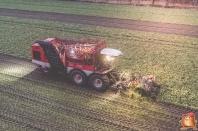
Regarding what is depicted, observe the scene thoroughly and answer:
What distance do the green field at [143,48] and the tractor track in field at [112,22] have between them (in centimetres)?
120

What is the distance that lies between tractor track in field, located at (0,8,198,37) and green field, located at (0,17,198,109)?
1202 millimetres

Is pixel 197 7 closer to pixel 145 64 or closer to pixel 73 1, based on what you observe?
pixel 73 1

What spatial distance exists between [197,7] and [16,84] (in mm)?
23053

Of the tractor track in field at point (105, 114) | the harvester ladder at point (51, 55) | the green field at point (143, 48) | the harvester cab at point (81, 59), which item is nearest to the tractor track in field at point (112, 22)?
the green field at point (143, 48)

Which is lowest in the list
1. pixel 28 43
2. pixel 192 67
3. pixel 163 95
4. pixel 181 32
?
pixel 163 95

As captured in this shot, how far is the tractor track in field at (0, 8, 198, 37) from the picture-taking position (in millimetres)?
20078

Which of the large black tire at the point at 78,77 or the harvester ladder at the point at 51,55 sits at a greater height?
A: the harvester ladder at the point at 51,55

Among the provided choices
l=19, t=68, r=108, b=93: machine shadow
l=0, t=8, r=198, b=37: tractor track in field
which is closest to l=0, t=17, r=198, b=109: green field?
l=0, t=8, r=198, b=37: tractor track in field

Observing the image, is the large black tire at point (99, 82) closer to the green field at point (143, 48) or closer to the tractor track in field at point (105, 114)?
the tractor track in field at point (105, 114)

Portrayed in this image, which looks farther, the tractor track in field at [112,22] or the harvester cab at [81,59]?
the tractor track in field at [112,22]

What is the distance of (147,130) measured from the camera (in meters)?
8.51

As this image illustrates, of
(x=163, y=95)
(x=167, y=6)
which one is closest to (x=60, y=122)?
(x=163, y=95)

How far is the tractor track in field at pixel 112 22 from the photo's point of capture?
20078mm

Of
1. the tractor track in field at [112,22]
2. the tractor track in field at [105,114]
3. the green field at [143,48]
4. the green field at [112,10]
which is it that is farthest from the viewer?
the green field at [112,10]
